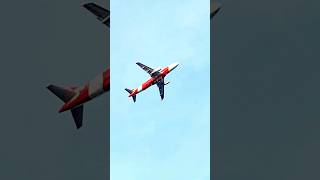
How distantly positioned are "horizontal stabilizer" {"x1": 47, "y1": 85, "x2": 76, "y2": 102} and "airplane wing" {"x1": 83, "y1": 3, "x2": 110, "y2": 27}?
17.8 metres

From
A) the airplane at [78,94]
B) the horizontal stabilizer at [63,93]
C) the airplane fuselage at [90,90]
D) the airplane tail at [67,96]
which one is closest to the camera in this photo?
the airplane fuselage at [90,90]

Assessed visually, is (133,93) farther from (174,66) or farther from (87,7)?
(87,7)

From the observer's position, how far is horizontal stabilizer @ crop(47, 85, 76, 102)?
170750mm

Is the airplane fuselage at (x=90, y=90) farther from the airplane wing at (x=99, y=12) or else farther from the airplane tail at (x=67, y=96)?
the airplane wing at (x=99, y=12)

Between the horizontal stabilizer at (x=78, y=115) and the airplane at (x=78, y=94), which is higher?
the airplane at (x=78, y=94)

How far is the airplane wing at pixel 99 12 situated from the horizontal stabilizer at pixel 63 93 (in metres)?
17.8

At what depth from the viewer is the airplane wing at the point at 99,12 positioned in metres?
173

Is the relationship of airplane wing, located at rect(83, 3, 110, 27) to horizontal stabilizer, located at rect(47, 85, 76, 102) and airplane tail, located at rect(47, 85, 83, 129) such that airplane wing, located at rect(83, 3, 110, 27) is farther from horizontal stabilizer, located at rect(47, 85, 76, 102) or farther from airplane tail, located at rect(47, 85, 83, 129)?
airplane tail, located at rect(47, 85, 83, 129)
